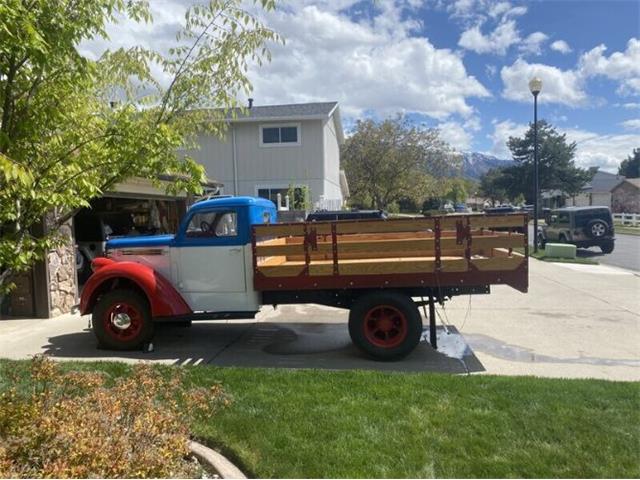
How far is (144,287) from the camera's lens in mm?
6355

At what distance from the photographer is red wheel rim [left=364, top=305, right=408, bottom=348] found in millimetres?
6145

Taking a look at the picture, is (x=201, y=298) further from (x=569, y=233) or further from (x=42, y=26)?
(x=569, y=233)

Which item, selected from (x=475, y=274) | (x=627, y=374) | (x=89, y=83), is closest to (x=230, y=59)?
(x=89, y=83)

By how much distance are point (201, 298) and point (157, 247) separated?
0.94m

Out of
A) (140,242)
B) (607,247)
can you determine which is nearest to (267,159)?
(607,247)

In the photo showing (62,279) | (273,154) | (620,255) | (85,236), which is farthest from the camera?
(273,154)

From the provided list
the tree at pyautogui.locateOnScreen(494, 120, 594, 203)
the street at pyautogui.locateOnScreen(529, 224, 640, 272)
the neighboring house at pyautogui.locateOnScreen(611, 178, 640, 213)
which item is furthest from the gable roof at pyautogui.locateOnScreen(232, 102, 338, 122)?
the neighboring house at pyautogui.locateOnScreen(611, 178, 640, 213)

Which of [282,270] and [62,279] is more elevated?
[282,270]

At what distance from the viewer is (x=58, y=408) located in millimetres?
3600

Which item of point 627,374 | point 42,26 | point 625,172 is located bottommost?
point 627,374

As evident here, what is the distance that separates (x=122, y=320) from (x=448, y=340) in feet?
15.1

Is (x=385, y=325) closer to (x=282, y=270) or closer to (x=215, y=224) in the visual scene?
(x=282, y=270)

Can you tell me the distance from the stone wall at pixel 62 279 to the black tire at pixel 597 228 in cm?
1839

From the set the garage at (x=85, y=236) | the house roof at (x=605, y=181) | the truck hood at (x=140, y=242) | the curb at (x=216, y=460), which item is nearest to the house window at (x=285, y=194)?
the garage at (x=85, y=236)
